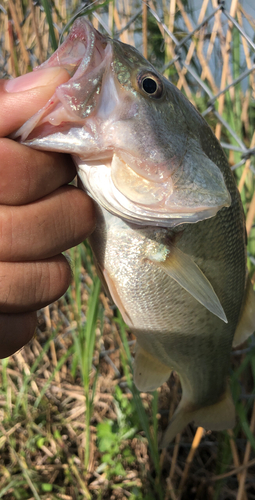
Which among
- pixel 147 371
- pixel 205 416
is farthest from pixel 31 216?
pixel 205 416

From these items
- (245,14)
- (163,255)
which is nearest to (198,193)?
(163,255)

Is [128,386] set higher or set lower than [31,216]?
lower

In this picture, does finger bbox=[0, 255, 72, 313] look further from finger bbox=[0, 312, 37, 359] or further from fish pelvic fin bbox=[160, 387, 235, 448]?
fish pelvic fin bbox=[160, 387, 235, 448]

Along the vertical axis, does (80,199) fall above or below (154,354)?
above

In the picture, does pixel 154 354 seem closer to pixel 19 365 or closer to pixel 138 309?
pixel 138 309

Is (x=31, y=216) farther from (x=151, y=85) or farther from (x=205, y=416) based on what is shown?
(x=205, y=416)

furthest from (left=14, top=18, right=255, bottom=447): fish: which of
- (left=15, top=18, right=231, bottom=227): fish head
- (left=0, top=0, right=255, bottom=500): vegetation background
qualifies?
(left=0, top=0, right=255, bottom=500): vegetation background

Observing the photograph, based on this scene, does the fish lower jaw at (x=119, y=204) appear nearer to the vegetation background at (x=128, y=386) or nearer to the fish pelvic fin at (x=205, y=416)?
the vegetation background at (x=128, y=386)
